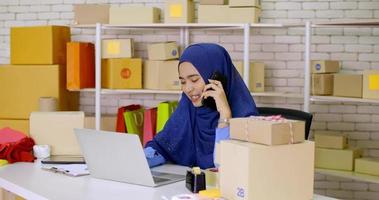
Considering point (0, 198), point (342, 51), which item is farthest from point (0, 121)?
point (342, 51)

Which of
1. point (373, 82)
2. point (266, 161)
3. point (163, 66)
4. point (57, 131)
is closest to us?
point (266, 161)

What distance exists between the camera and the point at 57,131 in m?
2.55

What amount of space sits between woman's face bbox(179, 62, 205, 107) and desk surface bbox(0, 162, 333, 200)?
40 cm

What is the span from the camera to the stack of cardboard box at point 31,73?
4.13 metres

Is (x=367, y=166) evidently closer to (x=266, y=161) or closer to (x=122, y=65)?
(x=122, y=65)

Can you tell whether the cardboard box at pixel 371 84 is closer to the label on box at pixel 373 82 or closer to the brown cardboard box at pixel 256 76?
the label on box at pixel 373 82

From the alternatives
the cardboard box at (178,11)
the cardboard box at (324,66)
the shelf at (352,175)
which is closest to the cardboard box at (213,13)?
the cardboard box at (178,11)

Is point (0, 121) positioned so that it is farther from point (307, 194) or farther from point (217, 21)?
point (307, 194)

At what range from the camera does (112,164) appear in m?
2.00

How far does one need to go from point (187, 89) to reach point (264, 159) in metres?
0.93

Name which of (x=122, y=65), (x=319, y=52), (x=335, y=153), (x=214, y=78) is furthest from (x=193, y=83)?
(x=319, y=52)

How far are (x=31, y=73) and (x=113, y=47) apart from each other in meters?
0.74

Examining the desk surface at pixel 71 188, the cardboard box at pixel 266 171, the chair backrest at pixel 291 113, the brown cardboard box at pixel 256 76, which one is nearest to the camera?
the cardboard box at pixel 266 171

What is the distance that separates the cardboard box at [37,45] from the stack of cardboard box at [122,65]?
17.0 inches
